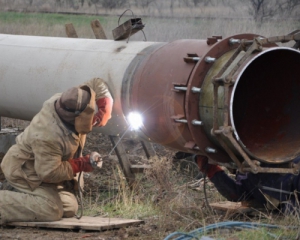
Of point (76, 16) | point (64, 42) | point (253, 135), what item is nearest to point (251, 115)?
point (253, 135)

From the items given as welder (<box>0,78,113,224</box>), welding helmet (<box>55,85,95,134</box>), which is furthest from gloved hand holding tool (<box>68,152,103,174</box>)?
welding helmet (<box>55,85,95,134</box>)

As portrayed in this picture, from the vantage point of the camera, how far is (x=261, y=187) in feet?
17.4

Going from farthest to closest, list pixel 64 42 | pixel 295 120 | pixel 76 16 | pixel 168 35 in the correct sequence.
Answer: pixel 76 16, pixel 168 35, pixel 64 42, pixel 295 120

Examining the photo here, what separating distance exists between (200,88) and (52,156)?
133cm

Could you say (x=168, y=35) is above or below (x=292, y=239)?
above

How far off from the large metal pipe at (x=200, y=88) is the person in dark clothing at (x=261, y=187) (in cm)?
26

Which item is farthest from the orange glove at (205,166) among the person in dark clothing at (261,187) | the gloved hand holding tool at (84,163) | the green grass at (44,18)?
the green grass at (44,18)

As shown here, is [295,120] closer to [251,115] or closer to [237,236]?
[251,115]

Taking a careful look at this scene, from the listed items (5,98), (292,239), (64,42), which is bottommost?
(292,239)

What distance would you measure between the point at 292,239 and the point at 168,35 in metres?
8.13

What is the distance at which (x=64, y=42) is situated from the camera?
21.2ft

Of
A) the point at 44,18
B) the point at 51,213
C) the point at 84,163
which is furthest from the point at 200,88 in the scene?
the point at 44,18

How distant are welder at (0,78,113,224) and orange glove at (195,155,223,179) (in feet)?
2.59

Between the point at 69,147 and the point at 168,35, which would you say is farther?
the point at 168,35
